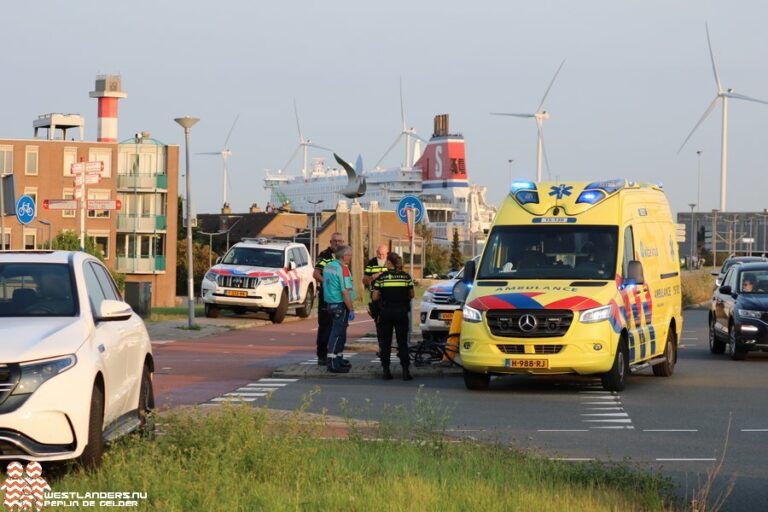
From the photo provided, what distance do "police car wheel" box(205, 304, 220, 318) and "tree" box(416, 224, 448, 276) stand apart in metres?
94.3

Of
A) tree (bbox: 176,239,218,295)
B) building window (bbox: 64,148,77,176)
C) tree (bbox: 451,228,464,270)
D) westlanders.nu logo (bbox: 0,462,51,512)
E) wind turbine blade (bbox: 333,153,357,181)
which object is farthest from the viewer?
tree (bbox: 451,228,464,270)

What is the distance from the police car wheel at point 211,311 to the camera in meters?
38.4

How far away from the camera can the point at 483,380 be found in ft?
61.3

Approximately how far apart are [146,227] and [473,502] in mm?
97926

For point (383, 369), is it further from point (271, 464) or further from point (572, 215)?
point (271, 464)

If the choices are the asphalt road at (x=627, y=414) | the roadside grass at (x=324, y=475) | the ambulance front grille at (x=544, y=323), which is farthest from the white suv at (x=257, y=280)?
the roadside grass at (x=324, y=475)

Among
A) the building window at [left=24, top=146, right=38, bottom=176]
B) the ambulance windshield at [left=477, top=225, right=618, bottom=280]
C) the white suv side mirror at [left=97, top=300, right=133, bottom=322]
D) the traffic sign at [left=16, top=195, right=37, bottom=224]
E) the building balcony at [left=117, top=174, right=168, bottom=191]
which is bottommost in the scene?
the white suv side mirror at [left=97, top=300, right=133, bottom=322]

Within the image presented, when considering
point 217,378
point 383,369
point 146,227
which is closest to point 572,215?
point 383,369

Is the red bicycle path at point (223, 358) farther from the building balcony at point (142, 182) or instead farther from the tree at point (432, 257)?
the tree at point (432, 257)

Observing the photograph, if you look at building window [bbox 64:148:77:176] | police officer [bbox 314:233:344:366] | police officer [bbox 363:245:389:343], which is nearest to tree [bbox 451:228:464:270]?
building window [bbox 64:148:77:176]

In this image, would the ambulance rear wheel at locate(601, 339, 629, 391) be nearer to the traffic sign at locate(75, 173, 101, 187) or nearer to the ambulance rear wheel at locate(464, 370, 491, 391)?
the ambulance rear wheel at locate(464, 370, 491, 391)

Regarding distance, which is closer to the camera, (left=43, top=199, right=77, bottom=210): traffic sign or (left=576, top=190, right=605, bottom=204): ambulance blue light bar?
(left=576, top=190, right=605, bottom=204): ambulance blue light bar

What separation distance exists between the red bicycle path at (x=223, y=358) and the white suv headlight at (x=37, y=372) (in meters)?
3.42

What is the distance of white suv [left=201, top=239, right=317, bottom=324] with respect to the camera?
37000 mm
